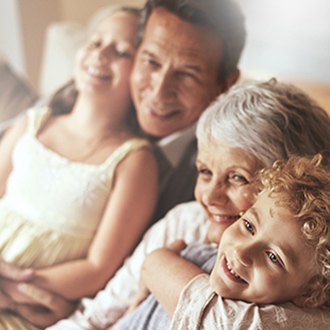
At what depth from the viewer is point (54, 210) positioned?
0.91 m

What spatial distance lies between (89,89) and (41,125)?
0.13 meters

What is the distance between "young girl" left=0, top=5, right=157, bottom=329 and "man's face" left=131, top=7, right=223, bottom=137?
4 centimetres

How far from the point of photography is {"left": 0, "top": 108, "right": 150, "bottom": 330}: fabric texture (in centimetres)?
90

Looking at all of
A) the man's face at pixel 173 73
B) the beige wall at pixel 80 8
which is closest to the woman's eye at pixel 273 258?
the man's face at pixel 173 73

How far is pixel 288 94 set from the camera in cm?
77

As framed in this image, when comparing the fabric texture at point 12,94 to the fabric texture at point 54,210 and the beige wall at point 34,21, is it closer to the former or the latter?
the beige wall at point 34,21

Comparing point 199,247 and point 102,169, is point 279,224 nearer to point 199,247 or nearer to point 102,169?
point 199,247

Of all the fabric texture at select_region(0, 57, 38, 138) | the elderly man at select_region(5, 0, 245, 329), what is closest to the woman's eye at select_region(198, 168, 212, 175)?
the elderly man at select_region(5, 0, 245, 329)

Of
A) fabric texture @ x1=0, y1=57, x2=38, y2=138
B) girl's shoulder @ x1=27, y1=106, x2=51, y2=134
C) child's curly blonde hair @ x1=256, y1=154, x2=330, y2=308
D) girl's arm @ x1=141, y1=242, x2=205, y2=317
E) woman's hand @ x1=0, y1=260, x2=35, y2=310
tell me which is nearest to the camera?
child's curly blonde hair @ x1=256, y1=154, x2=330, y2=308

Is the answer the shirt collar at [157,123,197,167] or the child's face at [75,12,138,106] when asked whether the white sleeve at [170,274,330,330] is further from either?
the child's face at [75,12,138,106]

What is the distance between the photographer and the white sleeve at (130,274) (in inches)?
33.4

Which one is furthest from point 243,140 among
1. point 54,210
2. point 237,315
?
point 54,210

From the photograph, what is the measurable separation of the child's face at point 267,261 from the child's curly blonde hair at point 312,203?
1cm

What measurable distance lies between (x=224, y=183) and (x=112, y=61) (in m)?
0.36
